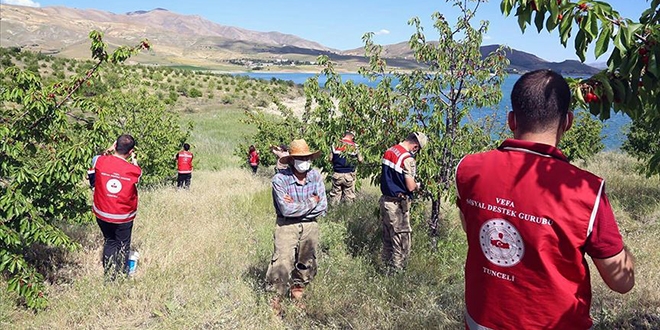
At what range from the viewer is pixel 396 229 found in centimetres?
615

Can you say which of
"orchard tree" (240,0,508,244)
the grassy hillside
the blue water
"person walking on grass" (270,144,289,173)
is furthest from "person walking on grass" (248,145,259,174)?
"orchard tree" (240,0,508,244)

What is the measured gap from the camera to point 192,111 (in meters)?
38.6

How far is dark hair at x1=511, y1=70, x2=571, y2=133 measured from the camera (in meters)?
2.00

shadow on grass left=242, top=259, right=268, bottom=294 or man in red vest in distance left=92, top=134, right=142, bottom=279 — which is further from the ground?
man in red vest in distance left=92, top=134, right=142, bottom=279

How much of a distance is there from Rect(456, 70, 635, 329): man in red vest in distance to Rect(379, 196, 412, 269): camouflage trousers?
392 centimetres

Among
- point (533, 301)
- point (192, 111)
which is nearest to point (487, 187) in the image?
point (533, 301)

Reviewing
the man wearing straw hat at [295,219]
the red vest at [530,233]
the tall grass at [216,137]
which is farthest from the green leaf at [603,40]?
the tall grass at [216,137]

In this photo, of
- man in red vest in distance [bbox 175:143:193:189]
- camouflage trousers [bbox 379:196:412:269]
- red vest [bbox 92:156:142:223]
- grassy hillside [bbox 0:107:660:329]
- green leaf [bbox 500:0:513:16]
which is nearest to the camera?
green leaf [bbox 500:0:513:16]

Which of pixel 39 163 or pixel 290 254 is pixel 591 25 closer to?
pixel 290 254

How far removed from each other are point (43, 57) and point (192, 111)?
14467mm

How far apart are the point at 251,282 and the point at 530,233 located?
13.5 feet

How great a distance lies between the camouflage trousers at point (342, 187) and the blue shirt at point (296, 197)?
5.34 metres

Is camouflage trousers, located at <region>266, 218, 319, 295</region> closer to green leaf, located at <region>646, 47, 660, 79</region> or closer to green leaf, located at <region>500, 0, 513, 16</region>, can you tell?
green leaf, located at <region>500, 0, 513, 16</region>

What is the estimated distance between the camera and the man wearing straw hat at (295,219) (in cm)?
496
